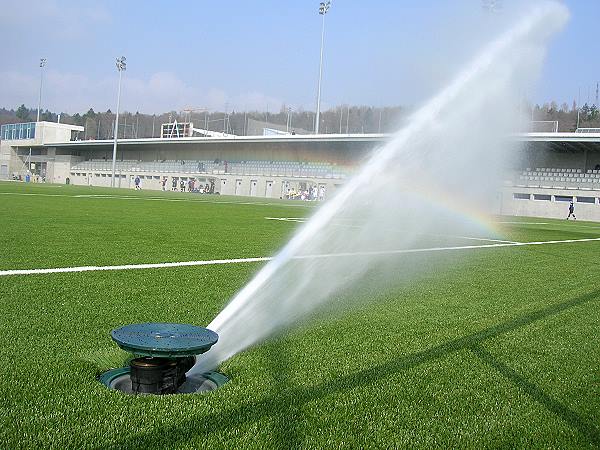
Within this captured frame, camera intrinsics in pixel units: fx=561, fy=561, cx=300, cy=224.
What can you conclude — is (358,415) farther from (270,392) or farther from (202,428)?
(202,428)

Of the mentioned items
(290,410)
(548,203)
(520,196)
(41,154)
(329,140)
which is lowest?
(290,410)

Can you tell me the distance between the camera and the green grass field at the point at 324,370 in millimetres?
3070

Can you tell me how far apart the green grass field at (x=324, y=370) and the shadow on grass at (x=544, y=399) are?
14 mm

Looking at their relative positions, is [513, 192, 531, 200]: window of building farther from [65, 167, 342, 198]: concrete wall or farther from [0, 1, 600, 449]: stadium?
[0, 1, 600, 449]: stadium

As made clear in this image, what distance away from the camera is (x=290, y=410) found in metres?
3.36

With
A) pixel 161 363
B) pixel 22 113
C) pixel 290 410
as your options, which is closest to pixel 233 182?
pixel 161 363

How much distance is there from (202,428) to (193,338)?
2.79ft

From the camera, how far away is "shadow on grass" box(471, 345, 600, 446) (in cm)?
340

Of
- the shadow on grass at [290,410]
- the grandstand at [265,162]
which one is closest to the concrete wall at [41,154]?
the grandstand at [265,162]

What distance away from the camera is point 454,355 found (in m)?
4.85

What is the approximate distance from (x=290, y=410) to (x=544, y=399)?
185cm

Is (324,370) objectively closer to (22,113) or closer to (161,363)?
(161,363)

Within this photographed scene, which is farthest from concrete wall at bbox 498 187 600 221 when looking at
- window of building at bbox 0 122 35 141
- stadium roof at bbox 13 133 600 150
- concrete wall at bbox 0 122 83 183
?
window of building at bbox 0 122 35 141

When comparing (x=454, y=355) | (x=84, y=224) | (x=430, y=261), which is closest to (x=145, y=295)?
(x=454, y=355)
